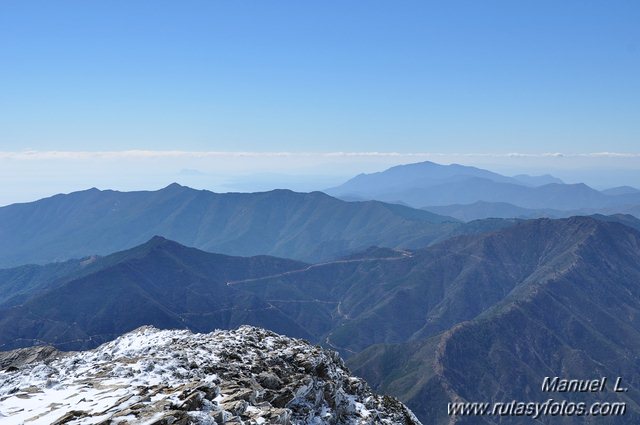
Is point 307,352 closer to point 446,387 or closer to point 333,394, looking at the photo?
point 333,394

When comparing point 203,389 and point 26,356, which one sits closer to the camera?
point 203,389

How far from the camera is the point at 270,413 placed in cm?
2598

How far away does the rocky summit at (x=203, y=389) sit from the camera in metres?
24.3

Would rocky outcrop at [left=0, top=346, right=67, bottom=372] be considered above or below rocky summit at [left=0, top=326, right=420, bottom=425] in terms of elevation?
below

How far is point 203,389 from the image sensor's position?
2673 cm

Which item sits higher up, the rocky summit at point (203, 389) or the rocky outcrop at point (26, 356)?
the rocky summit at point (203, 389)

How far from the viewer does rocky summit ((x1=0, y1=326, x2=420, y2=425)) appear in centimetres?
2434

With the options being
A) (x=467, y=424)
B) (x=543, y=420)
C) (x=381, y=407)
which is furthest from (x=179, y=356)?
(x=543, y=420)

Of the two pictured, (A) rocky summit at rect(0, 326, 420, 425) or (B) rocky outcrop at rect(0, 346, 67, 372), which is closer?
(A) rocky summit at rect(0, 326, 420, 425)

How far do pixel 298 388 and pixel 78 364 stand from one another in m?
23.5

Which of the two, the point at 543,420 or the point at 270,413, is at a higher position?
the point at 270,413

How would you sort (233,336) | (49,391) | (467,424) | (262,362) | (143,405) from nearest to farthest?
(143,405)
(49,391)
(262,362)
(233,336)
(467,424)

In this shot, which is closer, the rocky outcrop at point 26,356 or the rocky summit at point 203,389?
the rocky summit at point 203,389

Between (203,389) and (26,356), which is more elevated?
(203,389)
